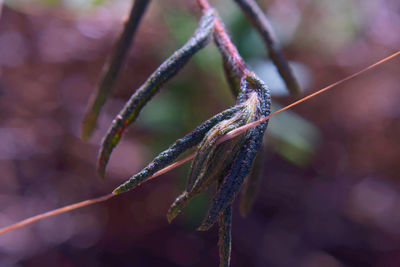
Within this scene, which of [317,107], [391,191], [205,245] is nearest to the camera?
[205,245]

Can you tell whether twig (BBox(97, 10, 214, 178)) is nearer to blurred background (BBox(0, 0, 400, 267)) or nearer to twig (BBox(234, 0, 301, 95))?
twig (BBox(234, 0, 301, 95))

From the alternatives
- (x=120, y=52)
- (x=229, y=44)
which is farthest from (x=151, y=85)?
(x=120, y=52)

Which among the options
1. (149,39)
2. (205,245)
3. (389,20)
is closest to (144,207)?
(205,245)

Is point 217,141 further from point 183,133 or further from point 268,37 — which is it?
point 183,133

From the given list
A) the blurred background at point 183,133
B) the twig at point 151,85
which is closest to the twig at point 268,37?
the twig at point 151,85

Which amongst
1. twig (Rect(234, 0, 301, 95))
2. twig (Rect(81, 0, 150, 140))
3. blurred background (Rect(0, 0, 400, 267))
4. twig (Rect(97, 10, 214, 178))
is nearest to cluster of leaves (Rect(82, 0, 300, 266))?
twig (Rect(97, 10, 214, 178))

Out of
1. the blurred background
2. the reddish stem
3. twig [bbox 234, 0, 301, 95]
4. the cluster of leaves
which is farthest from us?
the blurred background

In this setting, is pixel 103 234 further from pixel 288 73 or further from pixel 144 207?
pixel 288 73

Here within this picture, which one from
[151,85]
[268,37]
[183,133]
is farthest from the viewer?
[183,133]

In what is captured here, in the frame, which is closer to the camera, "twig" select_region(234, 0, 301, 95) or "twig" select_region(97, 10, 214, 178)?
"twig" select_region(97, 10, 214, 178)
